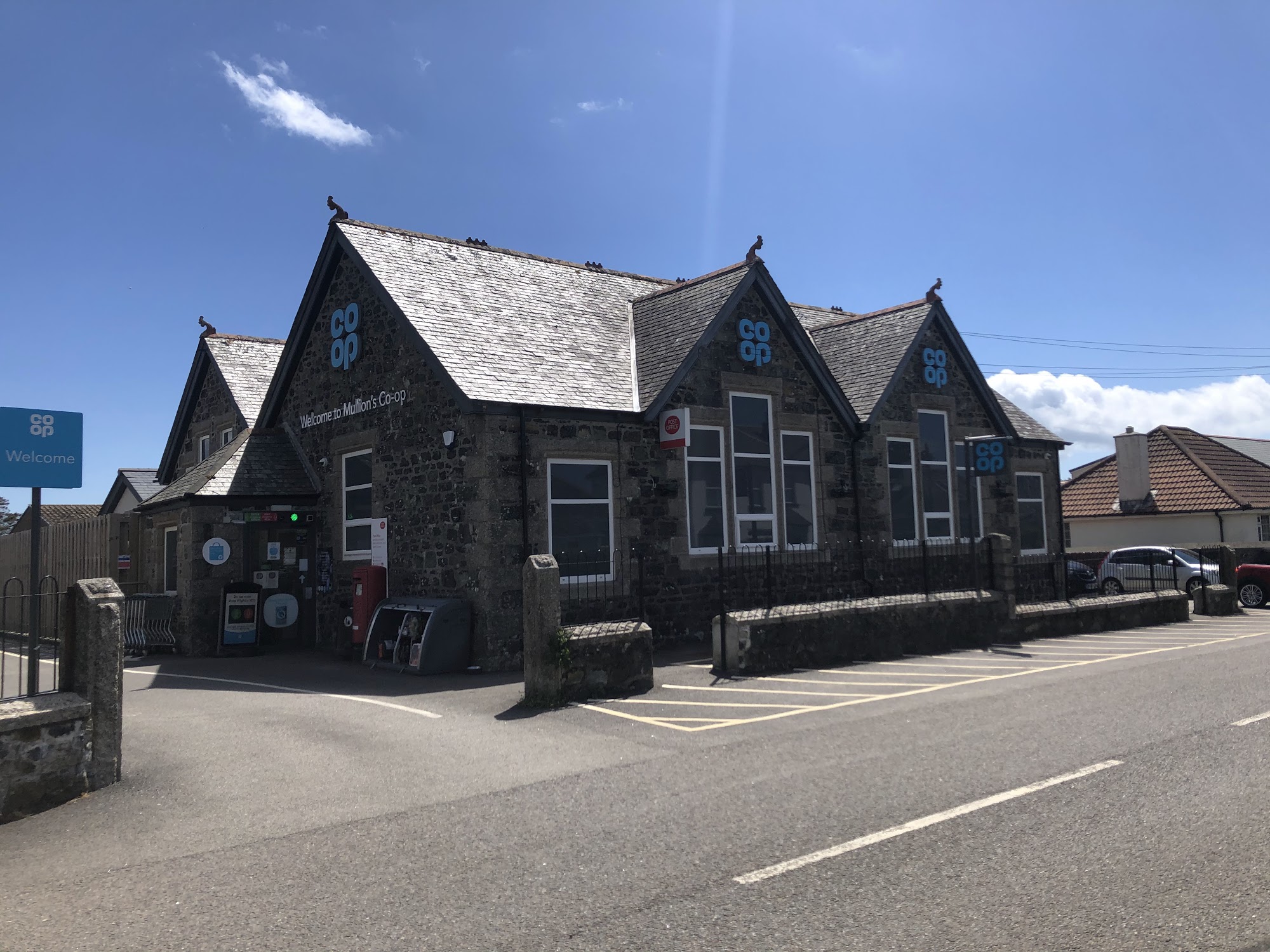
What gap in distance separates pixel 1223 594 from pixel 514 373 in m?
17.5

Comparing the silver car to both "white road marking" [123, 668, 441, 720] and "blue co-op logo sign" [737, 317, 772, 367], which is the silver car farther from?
"white road marking" [123, 668, 441, 720]

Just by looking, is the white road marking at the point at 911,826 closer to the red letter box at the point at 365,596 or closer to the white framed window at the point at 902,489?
the red letter box at the point at 365,596

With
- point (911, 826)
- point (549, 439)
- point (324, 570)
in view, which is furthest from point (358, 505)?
point (911, 826)

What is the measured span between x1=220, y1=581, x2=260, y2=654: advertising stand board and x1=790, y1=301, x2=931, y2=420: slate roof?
11.9m

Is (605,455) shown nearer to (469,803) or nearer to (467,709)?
(467,709)

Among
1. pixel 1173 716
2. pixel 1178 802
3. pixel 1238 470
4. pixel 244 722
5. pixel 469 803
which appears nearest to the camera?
pixel 1178 802

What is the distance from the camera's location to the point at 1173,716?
353 inches

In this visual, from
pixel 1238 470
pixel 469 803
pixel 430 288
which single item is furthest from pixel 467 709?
pixel 1238 470

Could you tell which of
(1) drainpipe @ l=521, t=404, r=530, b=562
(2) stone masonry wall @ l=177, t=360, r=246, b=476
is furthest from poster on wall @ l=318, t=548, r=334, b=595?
(2) stone masonry wall @ l=177, t=360, r=246, b=476

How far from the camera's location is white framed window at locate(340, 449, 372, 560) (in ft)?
54.1

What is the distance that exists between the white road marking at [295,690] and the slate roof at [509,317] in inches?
174

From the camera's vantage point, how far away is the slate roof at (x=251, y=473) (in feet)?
53.8

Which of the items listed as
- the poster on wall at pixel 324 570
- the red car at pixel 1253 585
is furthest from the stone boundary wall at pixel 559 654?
the red car at pixel 1253 585

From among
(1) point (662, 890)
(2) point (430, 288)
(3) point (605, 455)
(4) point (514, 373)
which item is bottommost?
(1) point (662, 890)
